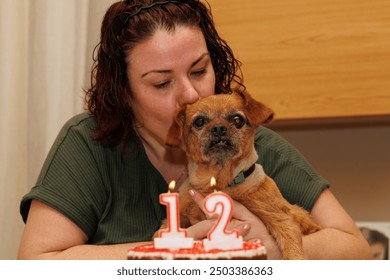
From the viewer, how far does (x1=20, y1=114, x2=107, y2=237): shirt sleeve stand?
4.25 ft

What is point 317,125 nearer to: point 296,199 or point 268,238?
point 296,199

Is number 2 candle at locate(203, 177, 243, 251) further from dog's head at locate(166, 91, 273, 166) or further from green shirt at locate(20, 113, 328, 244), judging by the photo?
green shirt at locate(20, 113, 328, 244)

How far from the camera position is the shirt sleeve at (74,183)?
51.0 inches

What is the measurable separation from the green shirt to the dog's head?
222mm

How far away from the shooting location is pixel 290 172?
1.48m

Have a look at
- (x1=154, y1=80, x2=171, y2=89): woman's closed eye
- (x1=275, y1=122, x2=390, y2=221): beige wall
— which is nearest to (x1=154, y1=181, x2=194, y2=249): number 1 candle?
(x1=154, y1=80, x2=171, y2=89): woman's closed eye

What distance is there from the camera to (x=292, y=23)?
74.3 inches

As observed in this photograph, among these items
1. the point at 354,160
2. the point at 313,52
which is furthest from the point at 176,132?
the point at 354,160

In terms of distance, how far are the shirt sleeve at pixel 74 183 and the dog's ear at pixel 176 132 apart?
0.25m

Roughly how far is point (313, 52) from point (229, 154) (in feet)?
2.75

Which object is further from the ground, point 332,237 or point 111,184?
point 111,184

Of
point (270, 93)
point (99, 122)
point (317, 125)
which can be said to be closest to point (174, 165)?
point (99, 122)

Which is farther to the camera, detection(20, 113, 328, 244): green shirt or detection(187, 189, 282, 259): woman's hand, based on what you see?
detection(20, 113, 328, 244): green shirt

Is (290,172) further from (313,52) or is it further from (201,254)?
(201,254)
